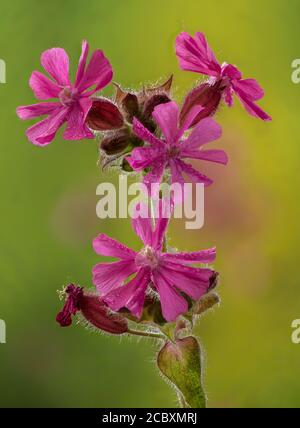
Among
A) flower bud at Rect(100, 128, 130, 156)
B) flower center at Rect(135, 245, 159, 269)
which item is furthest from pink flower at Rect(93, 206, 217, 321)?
flower bud at Rect(100, 128, 130, 156)

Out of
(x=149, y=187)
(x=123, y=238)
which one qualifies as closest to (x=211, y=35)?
(x=123, y=238)

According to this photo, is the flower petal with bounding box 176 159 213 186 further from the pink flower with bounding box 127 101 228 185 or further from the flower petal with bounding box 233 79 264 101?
the flower petal with bounding box 233 79 264 101

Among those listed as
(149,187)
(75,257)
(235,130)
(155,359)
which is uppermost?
(235,130)

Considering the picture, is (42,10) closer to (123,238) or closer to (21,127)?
(21,127)

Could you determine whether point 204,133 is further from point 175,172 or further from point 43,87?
point 43,87

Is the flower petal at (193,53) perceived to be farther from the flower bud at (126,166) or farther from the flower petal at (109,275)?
the flower petal at (109,275)

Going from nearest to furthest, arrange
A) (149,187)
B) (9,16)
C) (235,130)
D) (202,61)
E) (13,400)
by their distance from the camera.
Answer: (149,187)
(202,61)
(13,400)
(235,130)
(9,16)
